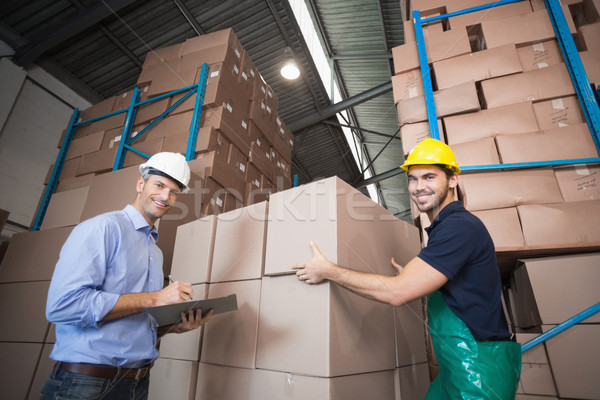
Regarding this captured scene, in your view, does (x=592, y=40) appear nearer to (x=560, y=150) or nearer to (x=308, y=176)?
(x=560, y=150)

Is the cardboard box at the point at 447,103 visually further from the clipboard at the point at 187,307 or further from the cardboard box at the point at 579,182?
the clipboard at the point at 187,307

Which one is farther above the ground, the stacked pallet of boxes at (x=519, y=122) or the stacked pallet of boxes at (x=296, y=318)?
the stacked pallet of boxes at (x=519, y=122)

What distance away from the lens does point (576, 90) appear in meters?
2.69

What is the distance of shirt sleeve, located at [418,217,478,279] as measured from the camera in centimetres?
131

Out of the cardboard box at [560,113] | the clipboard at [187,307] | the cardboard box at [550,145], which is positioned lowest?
the clipboard at [187,307]

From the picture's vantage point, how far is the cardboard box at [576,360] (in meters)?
1.98

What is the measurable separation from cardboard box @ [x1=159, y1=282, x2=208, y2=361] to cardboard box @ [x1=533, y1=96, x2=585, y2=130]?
290 centimetres

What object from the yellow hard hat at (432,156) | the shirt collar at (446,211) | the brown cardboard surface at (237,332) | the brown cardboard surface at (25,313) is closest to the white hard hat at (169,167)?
the brown cardboard surface at (237,332)

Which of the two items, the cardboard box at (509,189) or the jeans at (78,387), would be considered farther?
the cardboard box at (509,189)

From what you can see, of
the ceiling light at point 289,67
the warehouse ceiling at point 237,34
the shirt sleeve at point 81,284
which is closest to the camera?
the shirt sleeve at point 81,284

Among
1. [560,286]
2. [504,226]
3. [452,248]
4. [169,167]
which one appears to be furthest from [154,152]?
[560,286]

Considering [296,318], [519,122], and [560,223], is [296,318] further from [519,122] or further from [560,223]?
[519,122]

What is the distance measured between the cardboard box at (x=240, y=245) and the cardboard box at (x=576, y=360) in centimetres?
196

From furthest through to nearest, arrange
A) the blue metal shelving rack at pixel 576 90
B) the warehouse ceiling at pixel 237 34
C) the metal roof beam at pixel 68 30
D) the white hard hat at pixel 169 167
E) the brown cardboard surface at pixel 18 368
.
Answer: the warehouse ceiling at pixel 237 34 < the metal roof beam at pixel 68 30 < the brown cardboard surface at pixel 18 368 < the blue metal shelving rack at pixel 576 90 < the white hard hat at pixel 169 167
